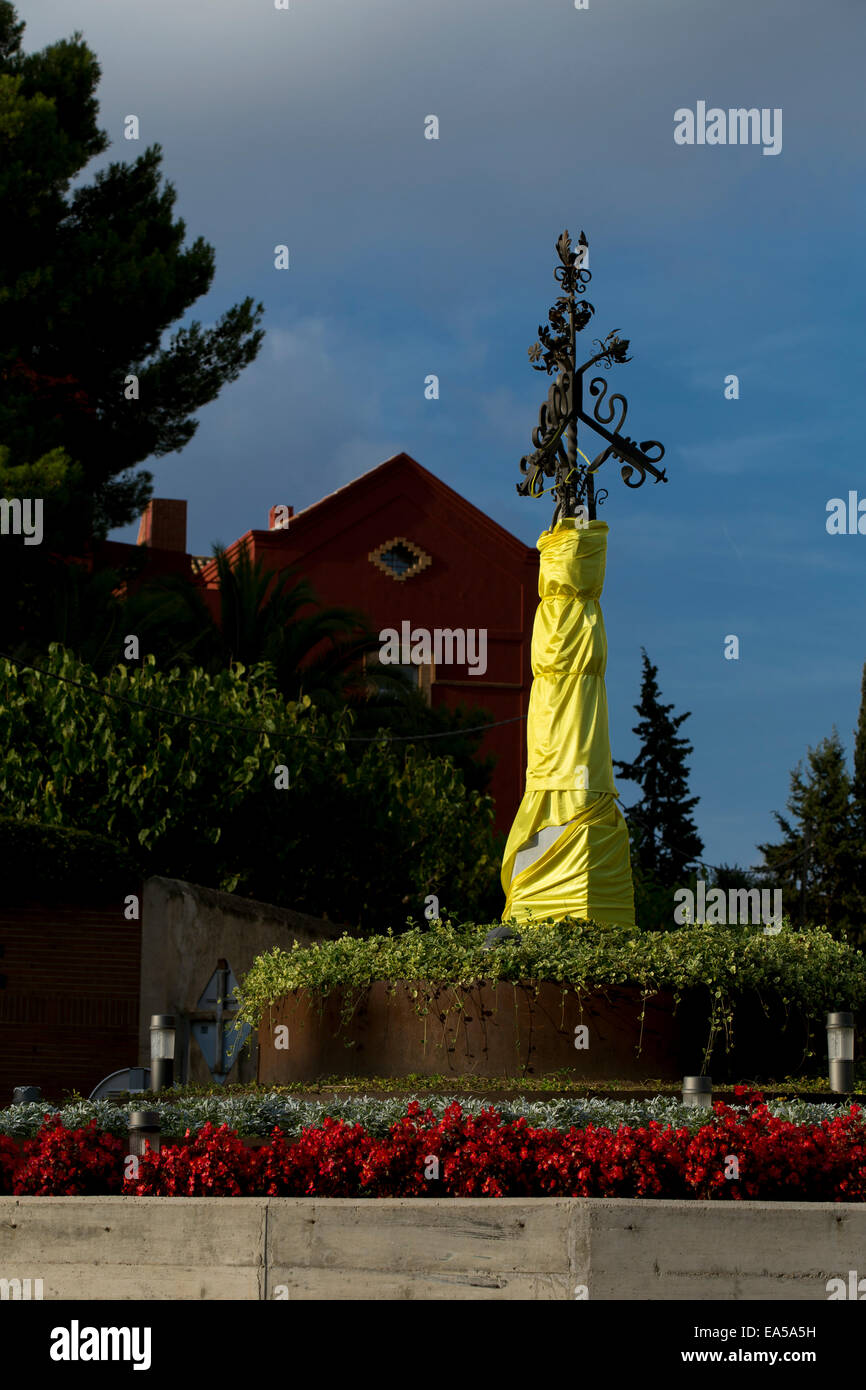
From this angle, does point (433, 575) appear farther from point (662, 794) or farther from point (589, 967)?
point (589, 967)

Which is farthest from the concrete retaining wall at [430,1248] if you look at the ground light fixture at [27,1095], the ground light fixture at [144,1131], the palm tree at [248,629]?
the palm tree at [248,629]

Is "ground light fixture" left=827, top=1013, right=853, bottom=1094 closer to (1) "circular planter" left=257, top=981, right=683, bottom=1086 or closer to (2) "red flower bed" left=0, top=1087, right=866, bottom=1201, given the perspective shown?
(1) "circular planter" left=257, top=981, right=683, bottom=1086

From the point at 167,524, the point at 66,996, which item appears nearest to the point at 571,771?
the point at 66,996

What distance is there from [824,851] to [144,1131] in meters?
36.4

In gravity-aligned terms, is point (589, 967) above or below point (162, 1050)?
above

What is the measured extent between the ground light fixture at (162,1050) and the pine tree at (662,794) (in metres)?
28.5

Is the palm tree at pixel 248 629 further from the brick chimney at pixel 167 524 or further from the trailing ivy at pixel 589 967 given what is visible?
the trailing ivy at pixel 589 967

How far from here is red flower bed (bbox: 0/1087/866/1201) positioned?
28.8 ft

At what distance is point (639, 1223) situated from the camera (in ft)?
26.4

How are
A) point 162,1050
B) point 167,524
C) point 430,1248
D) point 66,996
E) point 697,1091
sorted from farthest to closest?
point 167,524 → point 66,996 → point 162,1050 → point 697,1091 → point 430,1248

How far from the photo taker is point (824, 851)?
43.8 m
